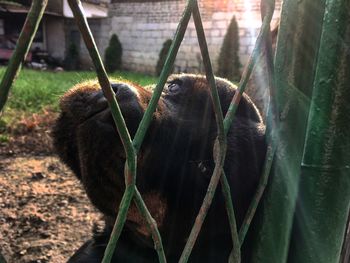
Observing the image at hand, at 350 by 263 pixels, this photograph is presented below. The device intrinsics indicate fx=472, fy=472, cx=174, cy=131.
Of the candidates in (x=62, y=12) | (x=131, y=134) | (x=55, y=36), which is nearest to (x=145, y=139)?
(x=131, y=134)

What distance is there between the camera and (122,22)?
18.8m

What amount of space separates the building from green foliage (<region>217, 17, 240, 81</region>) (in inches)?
215

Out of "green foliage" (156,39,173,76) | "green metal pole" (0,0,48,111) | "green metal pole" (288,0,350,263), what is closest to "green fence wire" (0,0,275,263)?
"green metal pole" (0,0,48,111)

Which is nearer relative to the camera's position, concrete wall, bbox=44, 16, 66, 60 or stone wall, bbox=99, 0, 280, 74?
stone wall, bbox=99, 0, 280, 74

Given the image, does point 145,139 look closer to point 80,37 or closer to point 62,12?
point 62,12

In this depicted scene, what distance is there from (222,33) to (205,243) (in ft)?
48.7

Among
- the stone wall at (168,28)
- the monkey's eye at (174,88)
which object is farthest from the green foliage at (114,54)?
the monkey's eye at (174,88)

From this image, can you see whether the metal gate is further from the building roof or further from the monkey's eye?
the building roof

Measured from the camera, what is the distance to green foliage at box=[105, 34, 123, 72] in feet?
58.8

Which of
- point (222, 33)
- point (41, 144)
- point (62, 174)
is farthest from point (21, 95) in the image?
point (222, 33)

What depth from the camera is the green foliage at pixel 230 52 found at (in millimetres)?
14984

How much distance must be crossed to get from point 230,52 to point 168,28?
3.28 meters

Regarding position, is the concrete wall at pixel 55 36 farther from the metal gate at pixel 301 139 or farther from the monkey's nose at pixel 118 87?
the metal gate at pixel 301 139

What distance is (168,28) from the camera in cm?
1744
